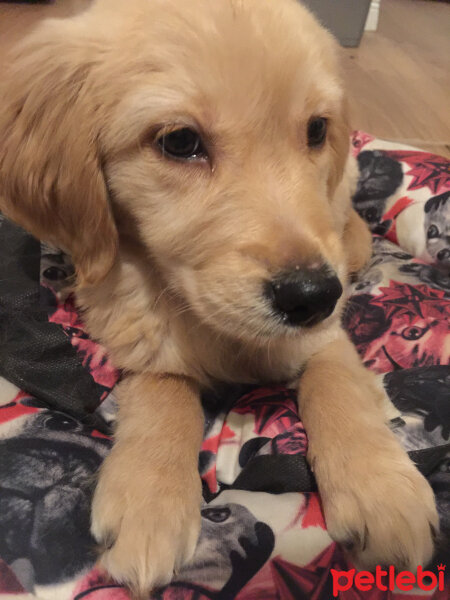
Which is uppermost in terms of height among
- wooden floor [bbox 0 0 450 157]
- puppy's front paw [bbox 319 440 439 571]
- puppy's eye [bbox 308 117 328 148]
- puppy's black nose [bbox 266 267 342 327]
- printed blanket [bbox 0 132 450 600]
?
puppy's eye [bbox 308 117 328 148]

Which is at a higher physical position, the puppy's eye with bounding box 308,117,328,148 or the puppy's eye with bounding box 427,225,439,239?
the puppy's eye with bounding box 308,117,328,148

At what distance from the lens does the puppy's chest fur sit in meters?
1.39

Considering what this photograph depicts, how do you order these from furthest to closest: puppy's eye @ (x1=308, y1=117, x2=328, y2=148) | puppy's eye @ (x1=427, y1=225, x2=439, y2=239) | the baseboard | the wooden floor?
the baseboard → the wooden floor → puppy's eye @ (x1=427, y1=225, x2=439, y2=239) → puppy's eye @ (x1=308, y1=117, x2=328, y2=148)

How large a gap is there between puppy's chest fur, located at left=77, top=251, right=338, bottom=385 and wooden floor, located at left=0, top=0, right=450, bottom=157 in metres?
1.68

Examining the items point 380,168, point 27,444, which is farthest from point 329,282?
point 380,168

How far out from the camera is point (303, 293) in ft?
3.23

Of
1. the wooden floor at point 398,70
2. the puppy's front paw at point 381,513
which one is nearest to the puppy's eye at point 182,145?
the puppy's front paw at point 381,513

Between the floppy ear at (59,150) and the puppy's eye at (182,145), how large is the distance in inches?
6.6

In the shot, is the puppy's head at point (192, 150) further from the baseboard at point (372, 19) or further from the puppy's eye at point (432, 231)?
the baseboard at point (372, 19)

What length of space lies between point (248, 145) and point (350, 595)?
34.2 inches

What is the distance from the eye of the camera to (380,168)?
2377 mm

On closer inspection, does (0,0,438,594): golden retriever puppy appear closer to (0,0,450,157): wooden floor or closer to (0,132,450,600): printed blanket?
(0,132,450,600): printed blanket

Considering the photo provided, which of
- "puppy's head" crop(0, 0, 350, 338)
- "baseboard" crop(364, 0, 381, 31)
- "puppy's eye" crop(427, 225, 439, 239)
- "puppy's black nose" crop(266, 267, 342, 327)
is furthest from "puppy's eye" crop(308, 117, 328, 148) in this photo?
"baseboard" crop(364, 0, 381, 31)

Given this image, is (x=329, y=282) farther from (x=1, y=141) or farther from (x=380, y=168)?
(x=380, y=168)
